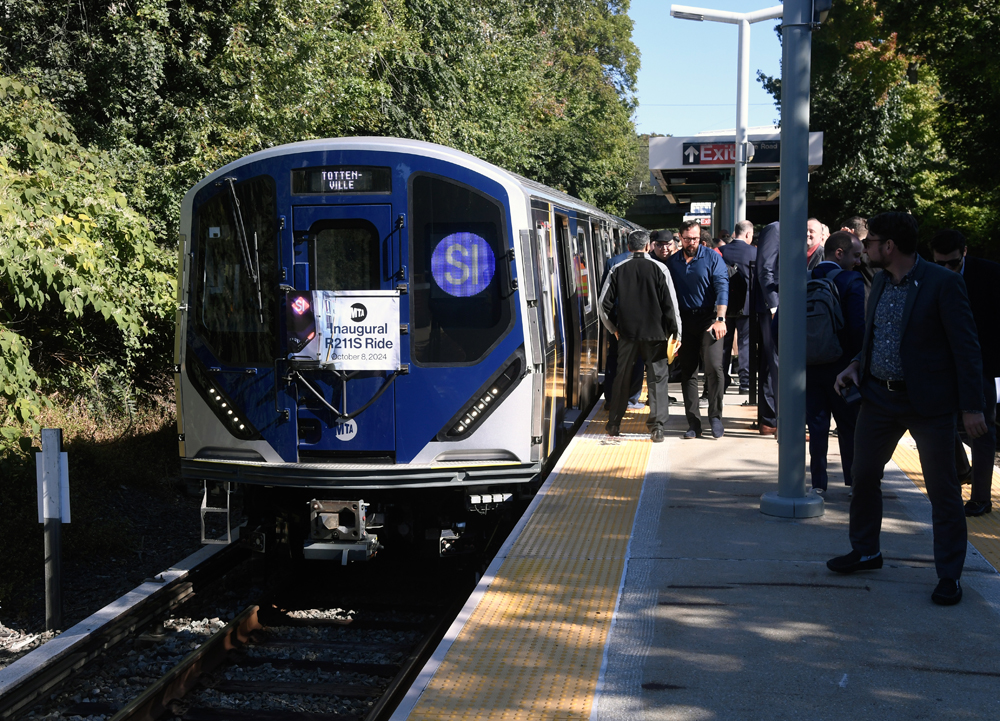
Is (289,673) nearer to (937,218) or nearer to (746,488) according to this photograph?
(746,488)

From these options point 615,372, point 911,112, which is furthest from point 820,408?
point 911,112

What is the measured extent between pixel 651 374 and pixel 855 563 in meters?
4.10

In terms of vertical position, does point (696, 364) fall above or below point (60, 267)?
below

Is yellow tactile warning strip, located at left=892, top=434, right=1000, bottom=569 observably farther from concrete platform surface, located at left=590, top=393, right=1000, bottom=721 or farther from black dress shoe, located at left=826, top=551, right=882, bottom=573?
black dress shoe, located at left=826, top=551, right=882, bottom=573

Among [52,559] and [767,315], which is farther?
[767,315]

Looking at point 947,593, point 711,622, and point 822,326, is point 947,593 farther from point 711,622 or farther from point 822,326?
point 822,326

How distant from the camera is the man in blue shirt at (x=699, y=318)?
31.4 ft

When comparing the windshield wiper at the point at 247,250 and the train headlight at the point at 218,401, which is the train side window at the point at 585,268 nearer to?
the windshield wiper at the point at 247,250

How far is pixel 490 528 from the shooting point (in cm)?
696

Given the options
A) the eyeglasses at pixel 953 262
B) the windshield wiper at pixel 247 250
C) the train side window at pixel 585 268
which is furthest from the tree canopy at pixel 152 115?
the eyeglasses at pixel 953 262

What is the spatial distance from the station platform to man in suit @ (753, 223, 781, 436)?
2073 mm

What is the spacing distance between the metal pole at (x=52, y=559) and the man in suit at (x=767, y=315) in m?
5.88

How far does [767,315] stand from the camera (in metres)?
9.37

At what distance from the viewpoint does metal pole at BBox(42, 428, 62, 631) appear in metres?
6.55
